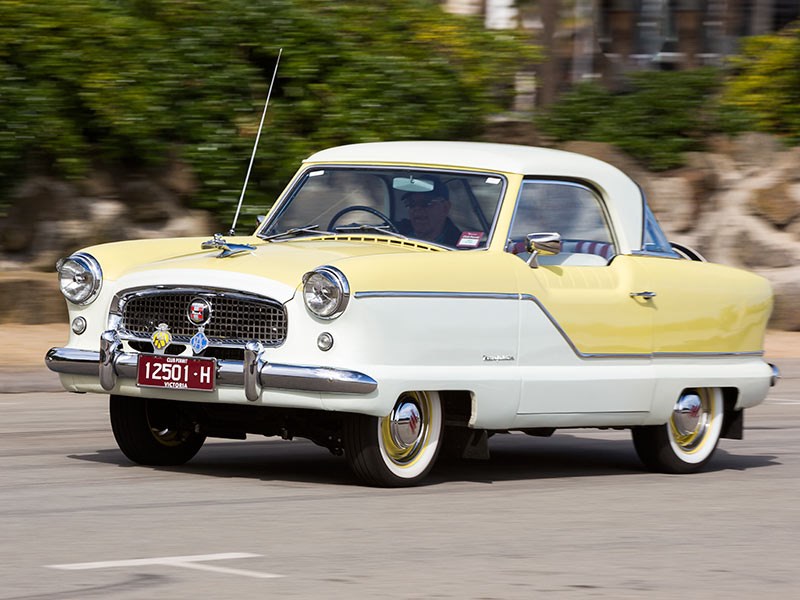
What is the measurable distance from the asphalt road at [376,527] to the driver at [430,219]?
4.12 ft

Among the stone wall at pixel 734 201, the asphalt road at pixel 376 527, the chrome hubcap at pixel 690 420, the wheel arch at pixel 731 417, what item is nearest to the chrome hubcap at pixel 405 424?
the asphalt road at pixel 376 527

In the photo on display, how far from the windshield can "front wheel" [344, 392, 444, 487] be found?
3.13ft

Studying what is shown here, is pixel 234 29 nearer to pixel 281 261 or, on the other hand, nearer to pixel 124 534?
pixel 281 261

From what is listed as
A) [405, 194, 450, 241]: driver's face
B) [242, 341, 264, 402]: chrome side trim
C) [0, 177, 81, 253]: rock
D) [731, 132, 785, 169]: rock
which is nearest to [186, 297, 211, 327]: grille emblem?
[242, 341, 264, 402]: chrome side trim

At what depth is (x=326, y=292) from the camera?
7.64 metres

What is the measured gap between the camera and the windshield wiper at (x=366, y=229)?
870 centimetres

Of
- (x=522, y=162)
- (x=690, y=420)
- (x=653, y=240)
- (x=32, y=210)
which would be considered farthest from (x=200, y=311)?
(x=32, y=210)

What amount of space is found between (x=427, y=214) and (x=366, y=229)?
334 mm

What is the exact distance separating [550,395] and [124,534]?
269cm

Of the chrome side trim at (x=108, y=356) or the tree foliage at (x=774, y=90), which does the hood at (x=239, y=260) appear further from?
the tree foliage at (x=774, y=90)

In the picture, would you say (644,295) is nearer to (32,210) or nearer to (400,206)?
(400,206)

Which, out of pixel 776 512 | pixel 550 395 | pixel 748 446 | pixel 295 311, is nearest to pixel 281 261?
pixel 295 311

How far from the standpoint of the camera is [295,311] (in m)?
7.70

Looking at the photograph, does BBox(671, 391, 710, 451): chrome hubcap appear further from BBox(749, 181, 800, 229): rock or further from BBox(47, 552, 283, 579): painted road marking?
BBox(749, 181, 800, 229): rock
